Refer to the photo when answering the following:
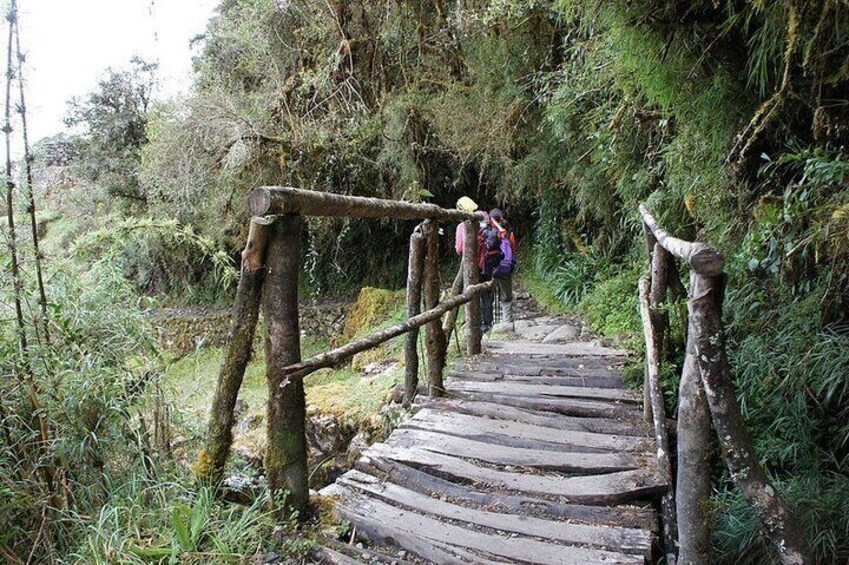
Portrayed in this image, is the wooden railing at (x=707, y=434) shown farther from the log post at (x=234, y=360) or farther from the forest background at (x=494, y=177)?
the log post at (x=234, y=360)

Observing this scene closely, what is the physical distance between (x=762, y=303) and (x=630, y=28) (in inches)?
74.4

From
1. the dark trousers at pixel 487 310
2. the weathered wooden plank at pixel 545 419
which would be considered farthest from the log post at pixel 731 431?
the dark trousers at pixel 487 310

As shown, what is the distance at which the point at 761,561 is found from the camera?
2.32 m

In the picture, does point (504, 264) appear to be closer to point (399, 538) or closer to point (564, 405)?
point (564, 405)

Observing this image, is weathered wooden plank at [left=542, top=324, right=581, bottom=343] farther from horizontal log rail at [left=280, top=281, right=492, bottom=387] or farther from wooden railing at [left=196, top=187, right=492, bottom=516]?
wooden railing at [left=196, top=187, right=492, bottom=516]

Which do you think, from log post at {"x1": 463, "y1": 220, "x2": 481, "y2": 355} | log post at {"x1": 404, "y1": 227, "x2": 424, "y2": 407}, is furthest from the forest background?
log post at {"x1": 463, "y1": 220, "x2": 481, "y2": 355}

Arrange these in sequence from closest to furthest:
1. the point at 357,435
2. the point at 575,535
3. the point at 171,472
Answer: the point at 575,535
the point at 171,472
the point at 357,435

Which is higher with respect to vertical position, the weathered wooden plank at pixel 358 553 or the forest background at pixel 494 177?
the forest background at pixel 494 177

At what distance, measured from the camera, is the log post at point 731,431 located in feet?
4.54

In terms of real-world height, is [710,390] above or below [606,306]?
above

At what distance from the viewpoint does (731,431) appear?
1448mm

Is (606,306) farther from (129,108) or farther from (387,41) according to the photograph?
(129,108)

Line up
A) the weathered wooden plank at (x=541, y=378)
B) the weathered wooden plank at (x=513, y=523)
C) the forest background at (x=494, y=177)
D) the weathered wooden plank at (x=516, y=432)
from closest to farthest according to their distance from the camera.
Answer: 1. the weathered wooden plank at (x=513, y=523)
2. the forest background at (x=494, y=177)
3. the weathered wooden plank at (x=516, y=432)
4. the weathered wooden plank at (x=541, y=378)

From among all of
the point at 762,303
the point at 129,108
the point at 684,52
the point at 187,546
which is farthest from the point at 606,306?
the point at 129,108
